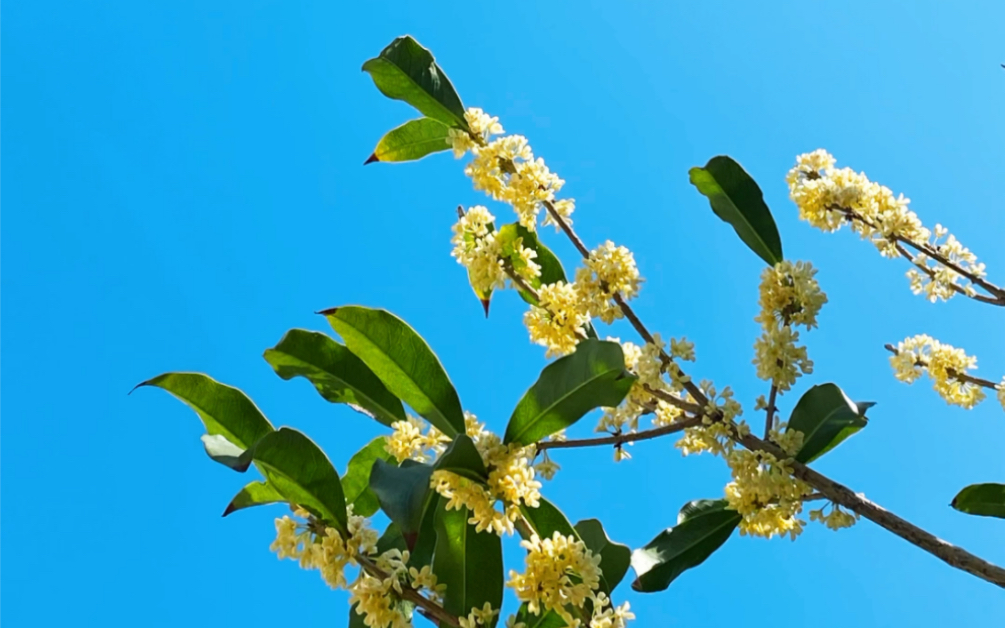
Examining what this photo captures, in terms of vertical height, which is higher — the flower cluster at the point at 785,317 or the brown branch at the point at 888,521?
the flower cluster at the point at 785,317

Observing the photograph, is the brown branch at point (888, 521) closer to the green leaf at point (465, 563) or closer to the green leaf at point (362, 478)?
the green leaf at point (465, 563)

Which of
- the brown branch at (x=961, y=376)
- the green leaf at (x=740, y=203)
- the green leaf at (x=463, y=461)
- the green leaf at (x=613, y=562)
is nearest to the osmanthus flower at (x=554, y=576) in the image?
the green leaf at (x=463, y=461)

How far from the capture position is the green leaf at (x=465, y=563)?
1.83 metres

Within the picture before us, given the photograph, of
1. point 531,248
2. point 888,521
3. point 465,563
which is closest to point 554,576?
point 465,563

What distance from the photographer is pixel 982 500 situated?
7.32 ft

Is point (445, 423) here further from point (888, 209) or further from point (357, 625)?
point (888, 209)

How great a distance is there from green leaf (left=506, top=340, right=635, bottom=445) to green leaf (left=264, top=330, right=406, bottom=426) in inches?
16.7

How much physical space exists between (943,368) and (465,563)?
2.42 metres

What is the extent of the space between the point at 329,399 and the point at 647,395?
32.7 inches

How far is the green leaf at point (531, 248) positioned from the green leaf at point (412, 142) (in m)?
0.48

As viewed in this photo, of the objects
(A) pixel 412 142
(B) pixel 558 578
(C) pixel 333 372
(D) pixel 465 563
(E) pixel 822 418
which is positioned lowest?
(B) pixel 558 578

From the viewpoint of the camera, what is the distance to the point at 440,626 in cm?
184

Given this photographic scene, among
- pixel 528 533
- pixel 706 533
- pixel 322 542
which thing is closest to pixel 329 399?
pixel 322 542

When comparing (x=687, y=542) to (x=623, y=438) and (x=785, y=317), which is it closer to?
(x=623, y=438)
